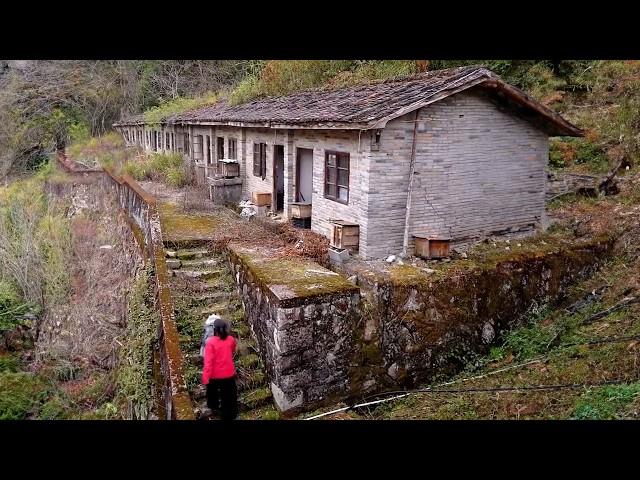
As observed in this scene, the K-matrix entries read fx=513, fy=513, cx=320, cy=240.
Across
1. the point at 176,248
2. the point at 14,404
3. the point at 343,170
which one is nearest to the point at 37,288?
the point at 14,404

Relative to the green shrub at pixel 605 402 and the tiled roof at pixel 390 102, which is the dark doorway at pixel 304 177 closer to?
the tiled roof at pixel 390 102

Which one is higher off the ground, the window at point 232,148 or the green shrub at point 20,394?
the window at point 232,148

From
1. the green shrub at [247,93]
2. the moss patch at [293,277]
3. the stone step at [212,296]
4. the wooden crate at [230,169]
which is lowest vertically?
the stone step at [212,296]

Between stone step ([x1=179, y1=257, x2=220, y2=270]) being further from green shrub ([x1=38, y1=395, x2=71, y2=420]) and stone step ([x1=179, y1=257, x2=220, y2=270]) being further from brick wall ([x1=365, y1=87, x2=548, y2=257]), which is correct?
green shrub ([x1=38, y1=395, x2=71, y2=420])

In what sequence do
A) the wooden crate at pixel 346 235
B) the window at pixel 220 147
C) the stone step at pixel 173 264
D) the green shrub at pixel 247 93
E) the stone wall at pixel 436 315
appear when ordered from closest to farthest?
the stone wall at pixel 436 315 → the wooden crate at pixel 346 235 → the stone step at pixel 173 264 → the window at pixel 220 147 → the green shrub at pixel 247 93

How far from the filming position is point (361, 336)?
8688 millimetres

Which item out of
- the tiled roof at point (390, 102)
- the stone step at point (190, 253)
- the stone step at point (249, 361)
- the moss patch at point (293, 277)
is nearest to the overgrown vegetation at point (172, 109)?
the tiled roof at point (390, 102)

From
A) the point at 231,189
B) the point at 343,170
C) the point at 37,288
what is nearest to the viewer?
the point at 343,170

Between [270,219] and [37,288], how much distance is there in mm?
6803

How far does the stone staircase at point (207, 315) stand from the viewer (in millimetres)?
8195

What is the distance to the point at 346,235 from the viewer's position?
10.3m

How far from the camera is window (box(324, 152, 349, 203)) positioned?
1116 cm

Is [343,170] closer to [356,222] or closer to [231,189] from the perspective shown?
[356,222]
